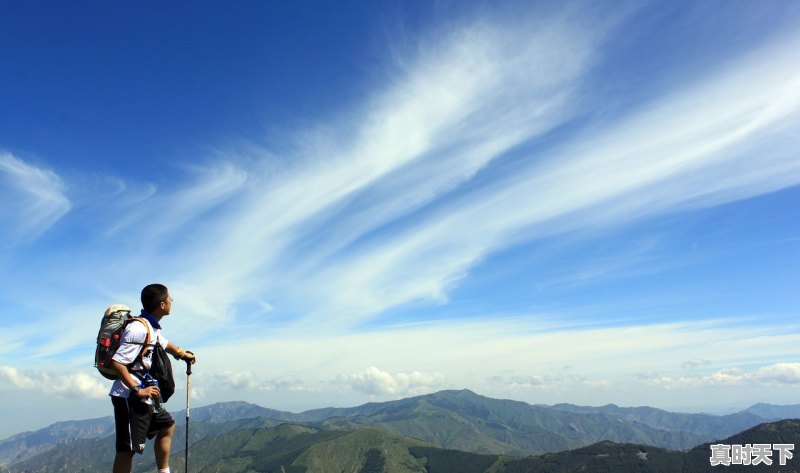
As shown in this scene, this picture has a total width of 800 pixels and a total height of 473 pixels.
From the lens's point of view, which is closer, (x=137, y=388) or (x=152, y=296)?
(x=137, y=388)

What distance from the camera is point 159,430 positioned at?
28.5 feet

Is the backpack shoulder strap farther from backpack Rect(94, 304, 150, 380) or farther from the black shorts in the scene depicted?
the black shorts

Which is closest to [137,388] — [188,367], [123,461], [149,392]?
[149,392]

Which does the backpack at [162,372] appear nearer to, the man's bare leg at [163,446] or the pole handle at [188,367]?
the man's bare leg at [163,446]

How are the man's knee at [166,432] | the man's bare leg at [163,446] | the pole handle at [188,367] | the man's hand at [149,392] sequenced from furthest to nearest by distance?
the pole handle at [188,367]
the man's knee at [166,432]
the man's bare leg at [163,446]
the man's hand at [149,392]

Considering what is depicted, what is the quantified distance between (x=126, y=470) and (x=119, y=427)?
2.29ft

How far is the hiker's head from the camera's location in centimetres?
840

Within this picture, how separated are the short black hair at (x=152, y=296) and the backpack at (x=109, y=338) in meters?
0.36

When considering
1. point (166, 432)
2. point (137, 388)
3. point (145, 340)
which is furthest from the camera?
point (166, 432)

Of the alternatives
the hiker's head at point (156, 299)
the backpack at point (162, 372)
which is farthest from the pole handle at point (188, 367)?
the hiker's head at point (156, 299)

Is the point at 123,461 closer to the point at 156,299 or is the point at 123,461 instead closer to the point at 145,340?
the point at 145,340

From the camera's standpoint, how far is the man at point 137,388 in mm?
7809

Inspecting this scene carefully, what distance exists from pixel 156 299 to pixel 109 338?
0.93 m

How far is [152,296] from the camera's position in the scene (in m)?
8.43
